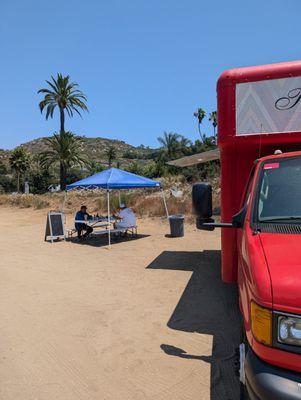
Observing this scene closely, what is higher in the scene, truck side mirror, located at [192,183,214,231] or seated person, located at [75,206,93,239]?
truck side mirror, located at [192,183,214,231]

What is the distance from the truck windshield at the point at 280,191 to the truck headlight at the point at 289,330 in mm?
1208

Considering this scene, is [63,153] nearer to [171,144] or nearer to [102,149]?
[171,144]

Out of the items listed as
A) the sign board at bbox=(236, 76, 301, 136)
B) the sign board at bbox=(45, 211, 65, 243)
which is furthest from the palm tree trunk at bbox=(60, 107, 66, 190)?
the sign board at bbox=(236, 76, 301, 136)

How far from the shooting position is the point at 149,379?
3.91m

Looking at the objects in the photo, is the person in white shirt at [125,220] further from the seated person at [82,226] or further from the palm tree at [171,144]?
the palm tree at [171,144]

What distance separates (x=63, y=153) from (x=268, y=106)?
41.2 meters

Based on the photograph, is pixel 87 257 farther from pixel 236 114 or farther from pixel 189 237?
pixel 236 114

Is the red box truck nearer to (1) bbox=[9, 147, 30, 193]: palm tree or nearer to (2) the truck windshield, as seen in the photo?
(2) the truck windshield

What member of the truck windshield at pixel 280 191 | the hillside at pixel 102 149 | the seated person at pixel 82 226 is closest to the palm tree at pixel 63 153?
the seated person at pixel 82 226

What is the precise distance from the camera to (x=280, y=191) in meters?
3.54

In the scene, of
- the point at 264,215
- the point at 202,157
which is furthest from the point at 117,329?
the point at 202,157

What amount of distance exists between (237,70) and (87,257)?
20.8 ft

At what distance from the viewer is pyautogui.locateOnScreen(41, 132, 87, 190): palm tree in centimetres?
4484

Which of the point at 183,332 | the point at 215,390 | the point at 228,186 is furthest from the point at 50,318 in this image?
the point at 228,186
